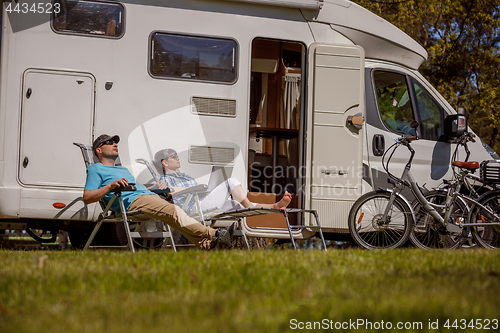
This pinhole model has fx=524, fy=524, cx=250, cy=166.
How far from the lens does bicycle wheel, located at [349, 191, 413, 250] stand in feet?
17.9

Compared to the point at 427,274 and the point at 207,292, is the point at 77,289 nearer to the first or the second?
the point at 207,292

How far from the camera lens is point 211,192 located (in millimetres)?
5227

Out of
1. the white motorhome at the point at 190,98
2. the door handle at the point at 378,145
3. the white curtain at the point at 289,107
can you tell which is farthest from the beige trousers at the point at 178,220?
the white curtain at the point at 289,107

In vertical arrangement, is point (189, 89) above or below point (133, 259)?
above

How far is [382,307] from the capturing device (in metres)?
2.13

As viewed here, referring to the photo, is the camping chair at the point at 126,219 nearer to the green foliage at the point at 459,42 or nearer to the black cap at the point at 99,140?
the black cap at the point at 99,140

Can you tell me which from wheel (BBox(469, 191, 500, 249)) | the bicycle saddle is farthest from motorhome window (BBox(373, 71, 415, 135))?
wheel (BBox(469, 191, 500, 249))

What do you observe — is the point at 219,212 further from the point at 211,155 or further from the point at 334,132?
the point at 334,132

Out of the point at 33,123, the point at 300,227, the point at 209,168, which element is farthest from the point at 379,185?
the point at 33,123

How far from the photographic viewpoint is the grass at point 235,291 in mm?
1978

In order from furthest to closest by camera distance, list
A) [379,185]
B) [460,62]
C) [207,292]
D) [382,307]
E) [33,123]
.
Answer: [460,62] → [379,185] → [33,123] → [207,292] → [382,307]

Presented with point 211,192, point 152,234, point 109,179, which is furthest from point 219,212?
point 109,179

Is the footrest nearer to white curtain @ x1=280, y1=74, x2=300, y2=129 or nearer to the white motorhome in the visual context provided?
the white motorhome

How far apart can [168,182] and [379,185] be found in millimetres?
2380
